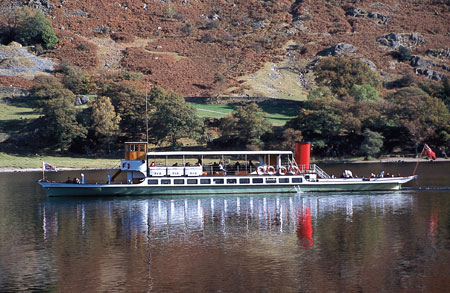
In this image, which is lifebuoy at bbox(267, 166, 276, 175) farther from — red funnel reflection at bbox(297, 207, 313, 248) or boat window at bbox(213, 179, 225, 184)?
red funnel reflection at bbox(297, 207, 313, 248)

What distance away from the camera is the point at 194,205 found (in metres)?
72.6

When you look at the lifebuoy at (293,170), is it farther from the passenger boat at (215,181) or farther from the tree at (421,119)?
the tree at (421,119)

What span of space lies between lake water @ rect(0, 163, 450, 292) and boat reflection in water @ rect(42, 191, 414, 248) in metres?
0.11

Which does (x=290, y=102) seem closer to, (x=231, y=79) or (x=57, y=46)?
(x=231, y=79)

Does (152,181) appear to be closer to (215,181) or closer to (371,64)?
(215,181)

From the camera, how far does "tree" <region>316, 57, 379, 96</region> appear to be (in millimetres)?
166250

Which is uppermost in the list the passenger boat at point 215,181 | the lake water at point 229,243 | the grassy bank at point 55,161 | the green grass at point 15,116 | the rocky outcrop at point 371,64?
the rocky outcrop at point 371,64

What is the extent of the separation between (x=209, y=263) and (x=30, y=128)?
103 meters

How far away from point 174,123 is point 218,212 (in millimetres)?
69530

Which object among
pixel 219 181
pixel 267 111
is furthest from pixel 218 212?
pixel 267 111

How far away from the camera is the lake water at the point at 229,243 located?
40906mm

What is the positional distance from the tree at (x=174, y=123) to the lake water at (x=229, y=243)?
56648 millimetres

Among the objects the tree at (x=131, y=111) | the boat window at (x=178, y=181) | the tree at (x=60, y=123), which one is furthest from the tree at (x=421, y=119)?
the tree at (x=60, y=123)

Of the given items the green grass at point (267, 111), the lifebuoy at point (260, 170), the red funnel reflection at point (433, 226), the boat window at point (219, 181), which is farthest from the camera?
the green grass at point (267, 111)
